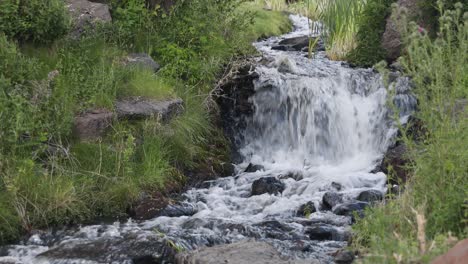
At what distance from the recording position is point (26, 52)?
8.57 metres

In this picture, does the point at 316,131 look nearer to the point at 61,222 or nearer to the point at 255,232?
the point at 255,232

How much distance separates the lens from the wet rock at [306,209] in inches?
302

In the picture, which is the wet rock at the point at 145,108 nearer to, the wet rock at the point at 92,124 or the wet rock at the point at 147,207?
the wet rock at the point at 92,124

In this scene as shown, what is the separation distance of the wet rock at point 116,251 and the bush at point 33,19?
2.93 m

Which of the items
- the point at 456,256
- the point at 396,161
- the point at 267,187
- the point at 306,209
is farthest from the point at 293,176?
the point at 456,256

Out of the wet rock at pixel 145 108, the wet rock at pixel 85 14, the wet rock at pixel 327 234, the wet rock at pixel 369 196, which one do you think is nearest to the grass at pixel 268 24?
the wet rock at pixel 85 14

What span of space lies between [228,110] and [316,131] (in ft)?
4.19

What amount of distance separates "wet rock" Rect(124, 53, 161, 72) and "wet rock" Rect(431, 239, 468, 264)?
5972 millimetres

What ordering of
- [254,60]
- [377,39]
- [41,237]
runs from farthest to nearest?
[377,39] < [254,60] < [41,237]

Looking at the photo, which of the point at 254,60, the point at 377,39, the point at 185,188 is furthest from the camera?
the point at 377,39

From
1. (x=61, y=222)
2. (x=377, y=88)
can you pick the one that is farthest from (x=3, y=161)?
(x=377, y=88)

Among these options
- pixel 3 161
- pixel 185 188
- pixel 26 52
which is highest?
pixel 26 52

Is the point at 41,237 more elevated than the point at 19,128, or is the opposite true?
the point at 19,128

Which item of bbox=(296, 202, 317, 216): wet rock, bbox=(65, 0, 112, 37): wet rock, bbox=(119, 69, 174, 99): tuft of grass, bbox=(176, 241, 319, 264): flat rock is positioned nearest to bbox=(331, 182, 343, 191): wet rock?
bbox=(296, 202, 317, 216): wet rock
